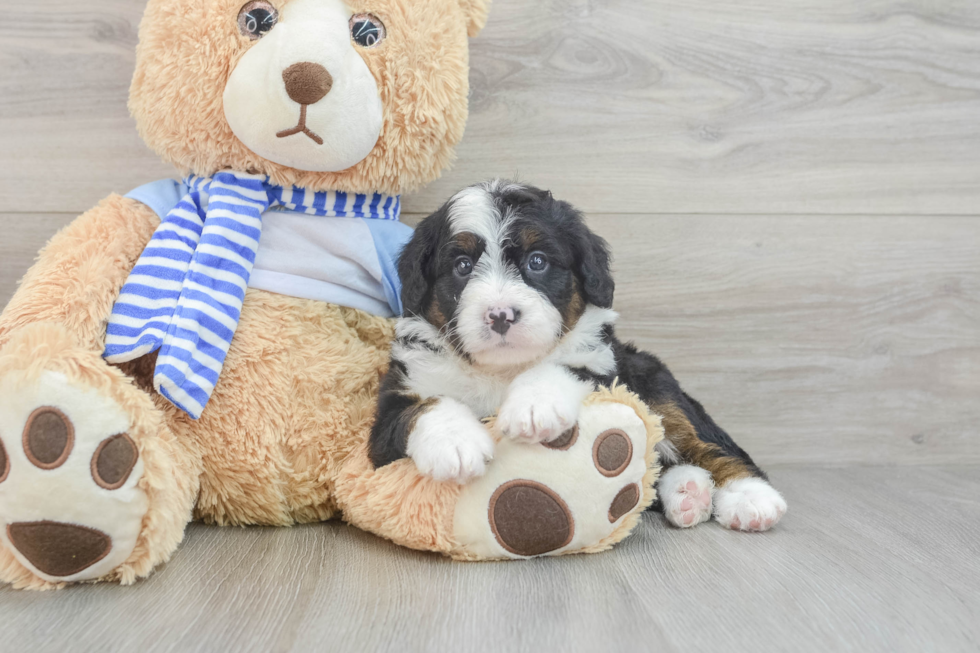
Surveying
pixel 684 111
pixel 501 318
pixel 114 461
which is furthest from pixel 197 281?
pixel 684 111

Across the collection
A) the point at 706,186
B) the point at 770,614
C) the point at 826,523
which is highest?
the point at 706,186

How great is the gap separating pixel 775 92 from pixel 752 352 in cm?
87

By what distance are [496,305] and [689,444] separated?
2.48 ft

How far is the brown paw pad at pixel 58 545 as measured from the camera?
134 centimetres

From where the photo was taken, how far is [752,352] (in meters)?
2.52

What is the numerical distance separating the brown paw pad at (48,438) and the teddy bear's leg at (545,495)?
24.9 inches

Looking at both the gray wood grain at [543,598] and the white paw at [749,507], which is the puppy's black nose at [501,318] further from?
the white paw at [749,507]

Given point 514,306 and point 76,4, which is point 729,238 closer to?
point 514,306

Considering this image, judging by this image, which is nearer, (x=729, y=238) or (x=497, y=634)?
(x=497, y=634)

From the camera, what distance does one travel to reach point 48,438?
133 centimetres

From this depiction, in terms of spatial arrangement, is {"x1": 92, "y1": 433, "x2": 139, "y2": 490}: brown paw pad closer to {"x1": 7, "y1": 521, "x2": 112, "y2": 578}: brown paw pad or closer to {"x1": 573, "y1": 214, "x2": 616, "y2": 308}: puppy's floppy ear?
{"x1": 7, "y1": 521, "x2": 112, "y2": 578}: brown paw pad

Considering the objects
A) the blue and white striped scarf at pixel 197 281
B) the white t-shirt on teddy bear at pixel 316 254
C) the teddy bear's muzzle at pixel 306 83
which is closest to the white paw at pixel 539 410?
the white t-shirt on teddy bear at pixel 316 254

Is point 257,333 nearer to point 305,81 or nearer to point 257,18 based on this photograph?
point 305,81

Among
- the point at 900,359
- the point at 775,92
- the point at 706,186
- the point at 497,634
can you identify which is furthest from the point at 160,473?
the point at 900,359
